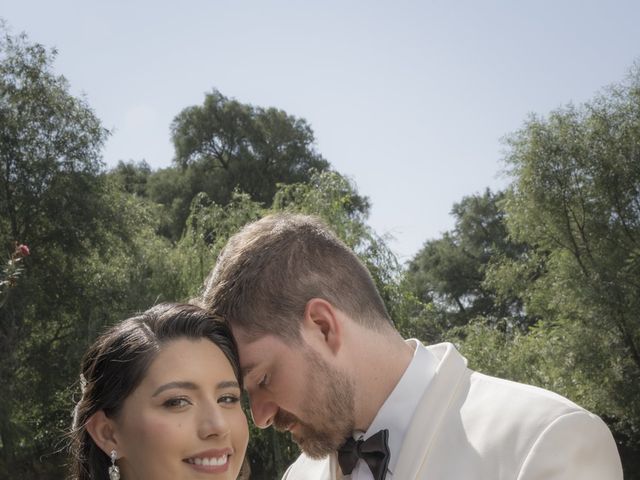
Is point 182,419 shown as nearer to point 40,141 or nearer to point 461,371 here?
point 461,371

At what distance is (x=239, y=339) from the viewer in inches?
127

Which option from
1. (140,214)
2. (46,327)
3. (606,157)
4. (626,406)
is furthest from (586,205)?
(46,327)

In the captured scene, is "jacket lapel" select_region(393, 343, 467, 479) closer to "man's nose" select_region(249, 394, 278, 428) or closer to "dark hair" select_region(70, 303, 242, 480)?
"man's nose" select_region(249, 394, 278, 428)

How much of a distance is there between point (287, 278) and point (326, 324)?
0.21 meters

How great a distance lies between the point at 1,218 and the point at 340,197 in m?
12.3

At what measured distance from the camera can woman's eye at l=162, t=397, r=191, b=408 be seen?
10.1 ft

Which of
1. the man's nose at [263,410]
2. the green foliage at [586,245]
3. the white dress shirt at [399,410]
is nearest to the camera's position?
the white dress shirt at [399,410]

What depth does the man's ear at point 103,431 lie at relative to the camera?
10.6ft

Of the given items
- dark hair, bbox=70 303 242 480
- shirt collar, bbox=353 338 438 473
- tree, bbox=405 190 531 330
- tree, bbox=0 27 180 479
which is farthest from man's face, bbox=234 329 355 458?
tree, bbox=405 190 531 330

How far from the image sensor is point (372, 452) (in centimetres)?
288

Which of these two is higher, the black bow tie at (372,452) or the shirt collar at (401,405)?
the shirt collar at (401,405)

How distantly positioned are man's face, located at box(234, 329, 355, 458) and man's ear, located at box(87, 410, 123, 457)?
55 cm

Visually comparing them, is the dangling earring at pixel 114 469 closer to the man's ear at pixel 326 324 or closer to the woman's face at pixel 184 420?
the woman's face at pixel 184 420

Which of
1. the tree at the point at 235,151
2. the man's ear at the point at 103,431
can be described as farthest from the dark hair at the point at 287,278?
the tree at the point at 235,151
